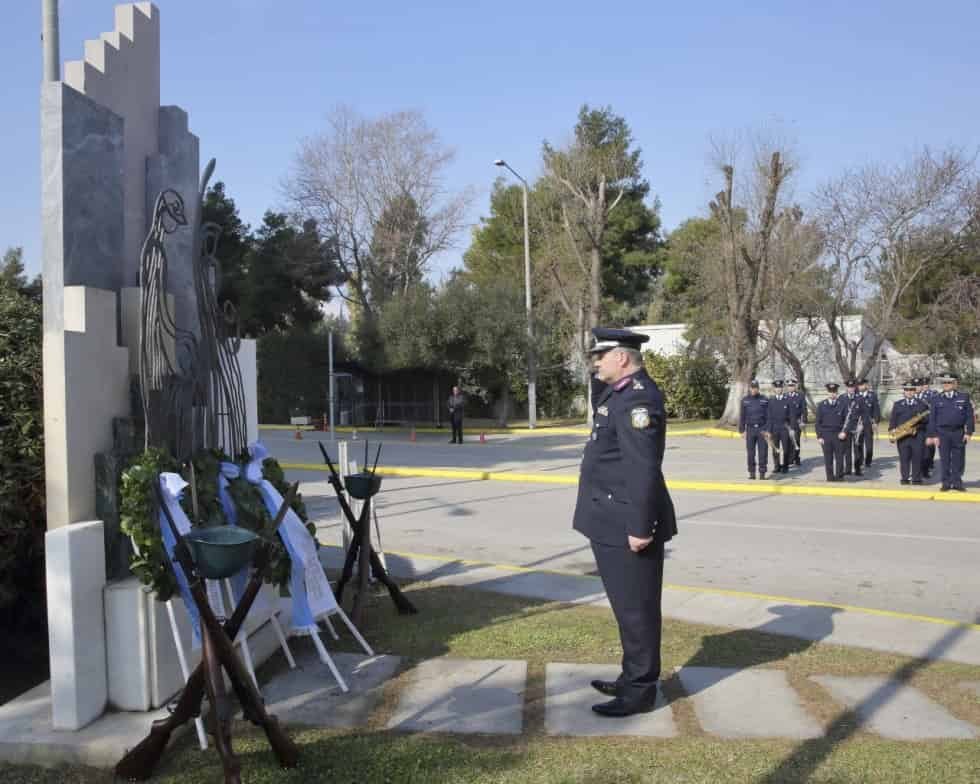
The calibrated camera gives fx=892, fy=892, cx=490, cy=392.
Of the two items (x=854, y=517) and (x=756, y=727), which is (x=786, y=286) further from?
(x=756, y=727)

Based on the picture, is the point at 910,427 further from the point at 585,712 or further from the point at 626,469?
the point at 585,712

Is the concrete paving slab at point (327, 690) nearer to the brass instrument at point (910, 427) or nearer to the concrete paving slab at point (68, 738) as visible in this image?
the concrete paving slab at point (68, 738)

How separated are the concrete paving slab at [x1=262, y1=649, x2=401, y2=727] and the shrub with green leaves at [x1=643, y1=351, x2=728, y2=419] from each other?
31097mm

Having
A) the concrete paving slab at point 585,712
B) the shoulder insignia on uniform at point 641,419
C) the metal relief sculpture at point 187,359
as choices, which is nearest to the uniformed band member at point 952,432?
the concrete paving slab at point 585,712

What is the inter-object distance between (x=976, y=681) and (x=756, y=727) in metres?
1.67

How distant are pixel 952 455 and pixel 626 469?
11175mm

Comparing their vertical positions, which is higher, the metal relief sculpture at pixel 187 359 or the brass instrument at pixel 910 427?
the metal relief sculpture at pixel 187 359

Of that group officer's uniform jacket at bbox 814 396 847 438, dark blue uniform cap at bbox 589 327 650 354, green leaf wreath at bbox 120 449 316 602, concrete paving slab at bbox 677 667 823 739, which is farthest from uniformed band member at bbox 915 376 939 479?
green leaf wreath at bbox 120 449 316 602

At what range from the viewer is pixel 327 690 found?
195 inches

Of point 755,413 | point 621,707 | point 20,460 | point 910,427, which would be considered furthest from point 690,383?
point 20,460

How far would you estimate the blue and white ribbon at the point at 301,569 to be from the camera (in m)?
5.04

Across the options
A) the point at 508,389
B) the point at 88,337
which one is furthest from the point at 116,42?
the point at 508,389

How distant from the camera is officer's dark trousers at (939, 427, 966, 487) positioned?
44.6 feet

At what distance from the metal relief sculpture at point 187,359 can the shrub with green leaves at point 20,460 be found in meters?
0.64
